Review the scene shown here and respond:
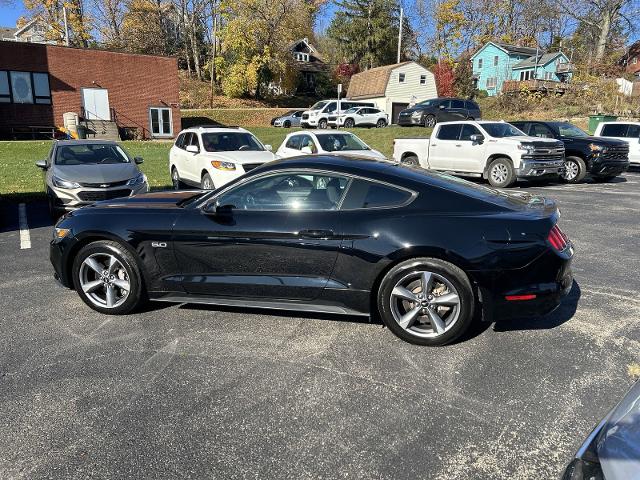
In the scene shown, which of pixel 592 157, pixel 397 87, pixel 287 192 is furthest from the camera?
pixel 397 87

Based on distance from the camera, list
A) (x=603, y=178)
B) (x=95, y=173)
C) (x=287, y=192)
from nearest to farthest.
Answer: (x=287, y=192), (x=95, y=173), (x=603, y=178)

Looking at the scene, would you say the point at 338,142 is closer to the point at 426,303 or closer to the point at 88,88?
the point at 426,303

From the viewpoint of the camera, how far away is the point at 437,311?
3861 mm

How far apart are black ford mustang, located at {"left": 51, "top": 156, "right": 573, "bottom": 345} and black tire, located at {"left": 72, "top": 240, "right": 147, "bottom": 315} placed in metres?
0.01

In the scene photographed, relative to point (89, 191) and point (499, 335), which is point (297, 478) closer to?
point (499, 335)

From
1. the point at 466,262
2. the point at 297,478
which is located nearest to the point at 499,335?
the point at 466,262

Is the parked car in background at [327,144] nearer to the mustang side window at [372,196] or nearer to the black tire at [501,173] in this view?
the black tire at [501,173]

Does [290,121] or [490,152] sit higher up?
[290,121]

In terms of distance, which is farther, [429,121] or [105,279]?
[429,121]

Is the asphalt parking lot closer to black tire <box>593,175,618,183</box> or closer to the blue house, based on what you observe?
black tire <box>593,175,618,183</box>

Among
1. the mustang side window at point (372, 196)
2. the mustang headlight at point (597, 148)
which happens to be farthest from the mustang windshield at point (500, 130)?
the mustang side window at point (372, 196)

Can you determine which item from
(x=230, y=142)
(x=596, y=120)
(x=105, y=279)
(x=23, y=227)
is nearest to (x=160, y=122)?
(x=230, y=142)

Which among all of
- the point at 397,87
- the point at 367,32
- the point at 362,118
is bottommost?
the point at 362,118

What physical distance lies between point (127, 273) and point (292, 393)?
209 centimetres
